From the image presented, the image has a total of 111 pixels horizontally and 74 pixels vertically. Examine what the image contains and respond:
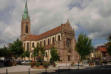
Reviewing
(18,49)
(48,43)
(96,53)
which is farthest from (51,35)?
(96,53)

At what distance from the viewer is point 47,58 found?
5972 centimetres

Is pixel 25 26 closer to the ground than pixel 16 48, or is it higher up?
higher up

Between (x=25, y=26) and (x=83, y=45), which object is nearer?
(x=83, y=45)

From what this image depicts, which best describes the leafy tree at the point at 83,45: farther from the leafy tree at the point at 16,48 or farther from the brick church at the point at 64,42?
the leafy tree at the point at 16,48

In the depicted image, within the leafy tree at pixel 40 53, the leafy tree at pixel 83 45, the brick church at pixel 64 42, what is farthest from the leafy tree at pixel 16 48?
the leafy tree at pixel 83 45

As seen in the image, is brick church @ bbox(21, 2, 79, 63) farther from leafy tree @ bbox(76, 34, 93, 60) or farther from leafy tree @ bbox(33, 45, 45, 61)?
leafy tree @ bbox(76, 34, 93, 60)

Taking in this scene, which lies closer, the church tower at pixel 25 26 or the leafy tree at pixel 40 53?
the leafy tree at pixel 40 53

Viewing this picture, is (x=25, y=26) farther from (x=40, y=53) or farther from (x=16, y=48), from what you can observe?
(x=40, y=53)

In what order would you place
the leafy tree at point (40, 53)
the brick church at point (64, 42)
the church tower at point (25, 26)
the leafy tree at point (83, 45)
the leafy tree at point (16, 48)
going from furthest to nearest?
the church tower at point (25, 26)
the brick church at point (64, 42)
the leafy tree at point (16, 48)
the leafy tree at point (83, 45)
the leafy tree at point (40, 53)

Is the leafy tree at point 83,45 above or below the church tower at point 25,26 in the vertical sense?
below

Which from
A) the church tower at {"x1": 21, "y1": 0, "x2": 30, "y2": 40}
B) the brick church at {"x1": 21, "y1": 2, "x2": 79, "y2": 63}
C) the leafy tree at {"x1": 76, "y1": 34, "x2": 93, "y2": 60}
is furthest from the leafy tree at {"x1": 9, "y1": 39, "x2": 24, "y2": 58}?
the church tower at {"x1": 21, "y1": 0, "x2": 30, "y2": 40}

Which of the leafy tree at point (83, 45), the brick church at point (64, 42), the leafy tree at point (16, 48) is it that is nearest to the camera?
the leafy tree at point (83, 45)

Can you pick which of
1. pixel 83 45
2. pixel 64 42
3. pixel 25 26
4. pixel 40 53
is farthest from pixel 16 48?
pixel 25 26

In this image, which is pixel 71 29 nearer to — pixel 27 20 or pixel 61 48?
pixel 61 48
